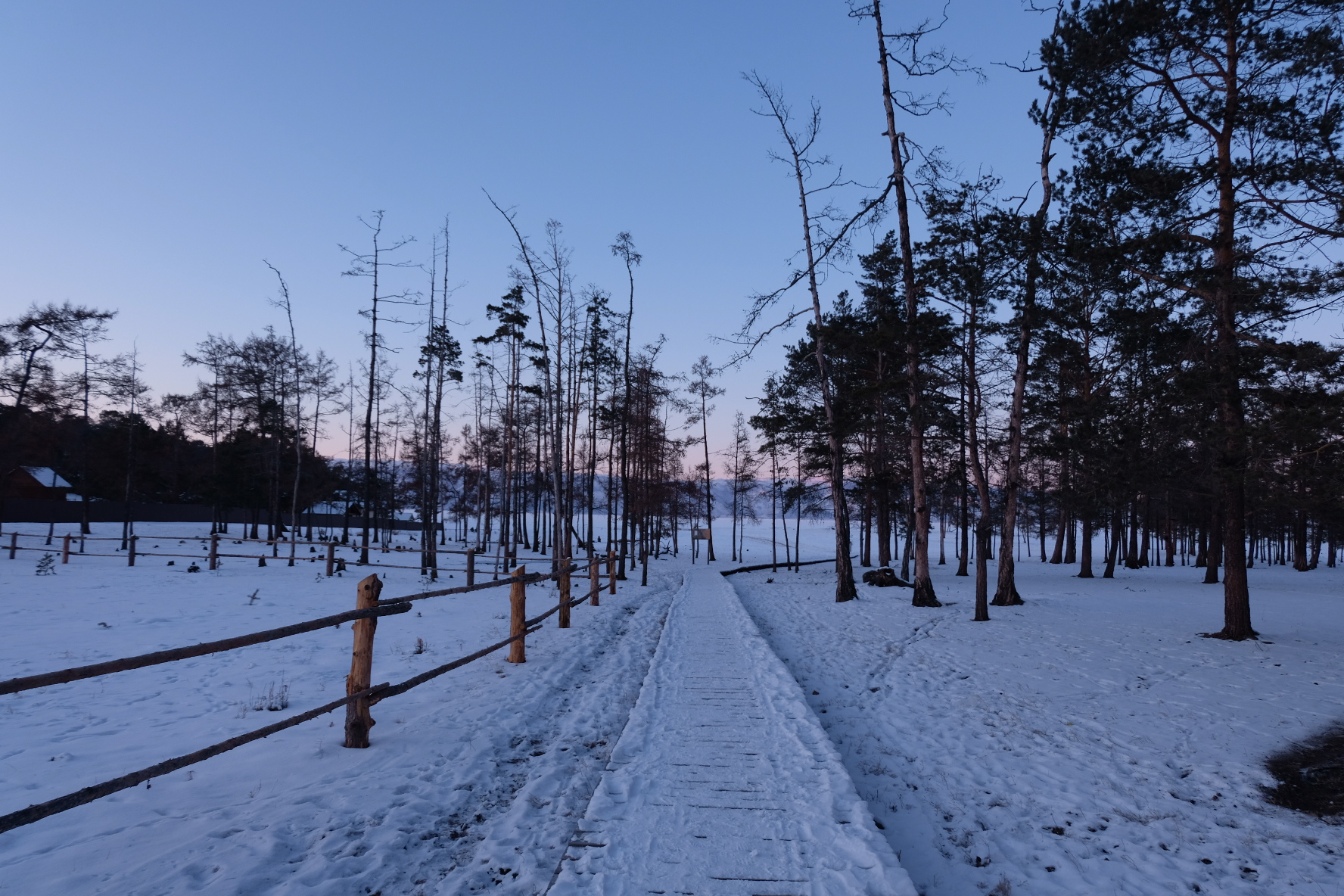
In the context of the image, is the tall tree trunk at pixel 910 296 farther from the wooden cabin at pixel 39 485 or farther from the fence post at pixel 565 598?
the wooden cabin at pixel 39 485

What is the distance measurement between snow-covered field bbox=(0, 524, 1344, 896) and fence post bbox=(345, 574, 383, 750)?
0.50 feet

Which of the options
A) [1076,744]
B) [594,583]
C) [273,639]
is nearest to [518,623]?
[273,639]

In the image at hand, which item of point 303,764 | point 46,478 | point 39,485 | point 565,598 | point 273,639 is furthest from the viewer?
point 46,478

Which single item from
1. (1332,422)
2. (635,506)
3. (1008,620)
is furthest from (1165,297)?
(635,506)

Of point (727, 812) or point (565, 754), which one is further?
point (565, 754)

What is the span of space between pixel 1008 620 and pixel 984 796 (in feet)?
33.0

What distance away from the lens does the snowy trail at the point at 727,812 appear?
3.12m

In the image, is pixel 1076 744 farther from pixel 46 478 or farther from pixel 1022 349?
pixel 46 478

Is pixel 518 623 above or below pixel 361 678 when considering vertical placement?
below

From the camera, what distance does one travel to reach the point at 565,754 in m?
5.13

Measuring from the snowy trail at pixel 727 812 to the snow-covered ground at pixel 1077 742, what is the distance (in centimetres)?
47

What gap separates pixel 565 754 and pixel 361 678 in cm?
190

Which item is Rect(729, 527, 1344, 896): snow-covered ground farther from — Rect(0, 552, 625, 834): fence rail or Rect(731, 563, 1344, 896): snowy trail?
Rect(0, 552, 625, 834): fence rail

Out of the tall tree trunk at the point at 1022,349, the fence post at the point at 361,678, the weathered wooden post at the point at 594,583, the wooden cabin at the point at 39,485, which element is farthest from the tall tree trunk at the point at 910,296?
the wooden cabin at the point at 39,485
